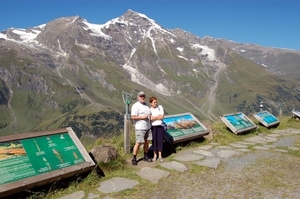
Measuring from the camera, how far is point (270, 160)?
9195 millimetres

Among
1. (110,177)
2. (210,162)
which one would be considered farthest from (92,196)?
(210,162)

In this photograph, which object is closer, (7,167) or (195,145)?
(7,167)

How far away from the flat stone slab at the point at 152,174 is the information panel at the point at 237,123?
7.26m

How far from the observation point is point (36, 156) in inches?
259

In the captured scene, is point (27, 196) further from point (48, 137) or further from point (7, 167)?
point (48, 137)

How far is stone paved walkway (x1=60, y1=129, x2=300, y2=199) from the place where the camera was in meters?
6.80

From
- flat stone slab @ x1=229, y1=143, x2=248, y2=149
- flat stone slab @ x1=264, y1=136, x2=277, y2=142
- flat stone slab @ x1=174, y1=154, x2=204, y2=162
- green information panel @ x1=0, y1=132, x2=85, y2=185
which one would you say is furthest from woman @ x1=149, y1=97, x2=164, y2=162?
flat stone slab @ x1=264, y1=136, x2=277, y2=142

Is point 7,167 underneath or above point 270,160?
above

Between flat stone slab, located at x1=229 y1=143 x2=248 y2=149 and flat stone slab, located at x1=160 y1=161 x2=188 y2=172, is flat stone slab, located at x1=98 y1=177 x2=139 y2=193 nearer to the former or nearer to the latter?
flat stone slab, located at x1=160 y1=161 x2=188 y2=172

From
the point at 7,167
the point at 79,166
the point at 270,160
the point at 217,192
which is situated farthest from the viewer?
the point at 270,160

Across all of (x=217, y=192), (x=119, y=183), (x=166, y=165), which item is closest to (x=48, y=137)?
(x=119, y=183)

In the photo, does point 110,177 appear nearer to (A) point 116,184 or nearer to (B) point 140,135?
(A) point 116,184

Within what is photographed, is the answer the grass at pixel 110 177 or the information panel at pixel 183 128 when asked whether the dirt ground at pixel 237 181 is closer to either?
the grass at pixel 110 177

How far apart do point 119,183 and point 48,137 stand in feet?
7.67
